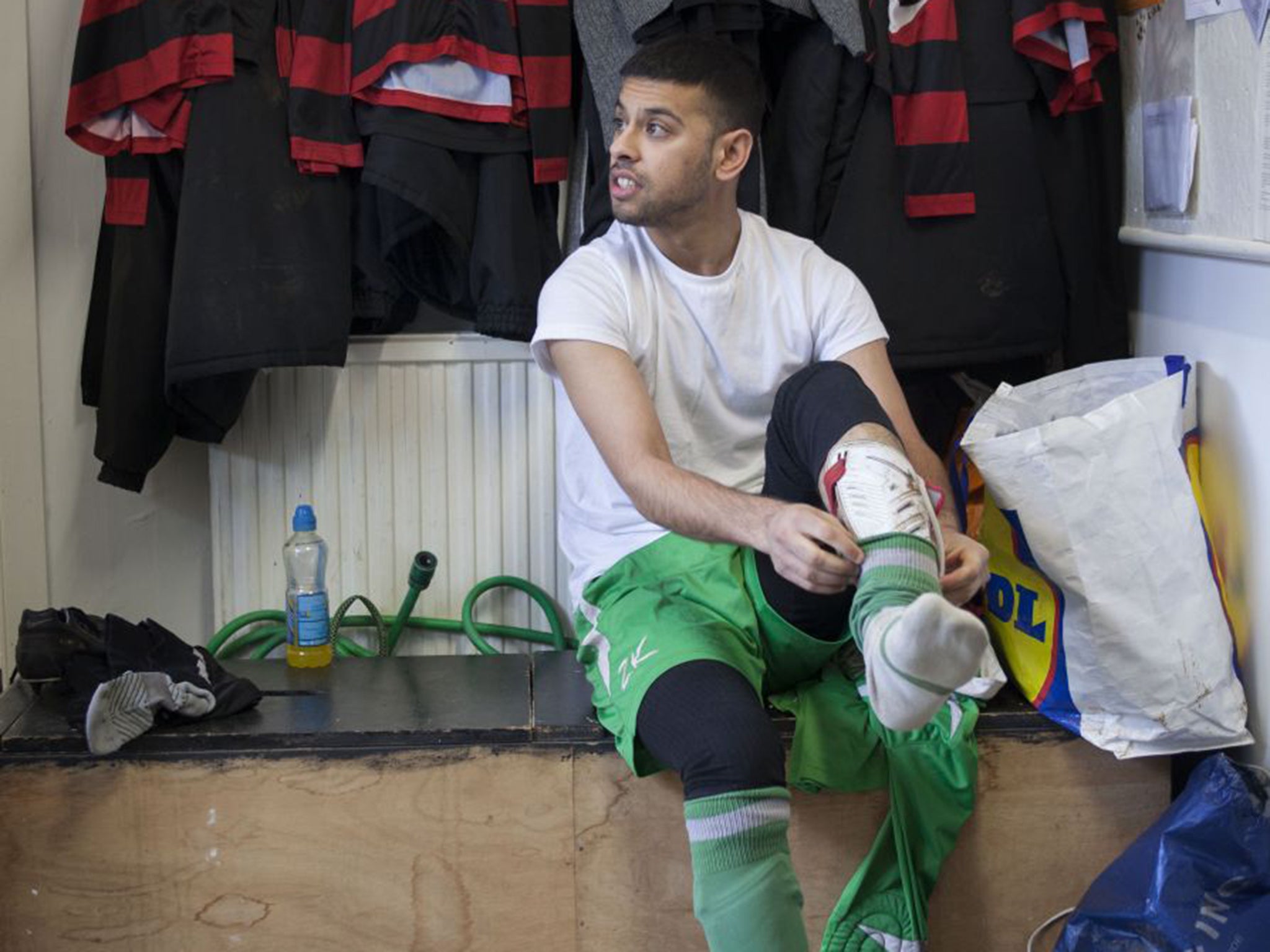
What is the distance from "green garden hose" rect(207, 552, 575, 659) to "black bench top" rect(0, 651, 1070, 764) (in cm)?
18

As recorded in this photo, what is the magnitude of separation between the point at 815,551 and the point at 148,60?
117 centimetres

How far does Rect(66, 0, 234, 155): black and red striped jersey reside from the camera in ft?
7.01

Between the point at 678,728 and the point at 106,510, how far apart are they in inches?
45.0

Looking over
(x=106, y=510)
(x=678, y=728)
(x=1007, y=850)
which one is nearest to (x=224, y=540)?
(x=106, y=510)

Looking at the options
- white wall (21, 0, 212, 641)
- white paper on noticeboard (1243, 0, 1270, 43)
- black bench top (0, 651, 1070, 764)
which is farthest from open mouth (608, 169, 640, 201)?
white wall (21, 0, 212, 641)

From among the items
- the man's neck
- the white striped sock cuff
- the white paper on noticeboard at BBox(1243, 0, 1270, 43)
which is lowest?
the white striped sock cuff

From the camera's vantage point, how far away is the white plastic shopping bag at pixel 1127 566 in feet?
6.15

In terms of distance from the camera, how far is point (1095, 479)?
188cm

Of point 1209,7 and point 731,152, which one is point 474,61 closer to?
point 731,152

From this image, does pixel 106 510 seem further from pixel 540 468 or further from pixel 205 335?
pixel 540 468

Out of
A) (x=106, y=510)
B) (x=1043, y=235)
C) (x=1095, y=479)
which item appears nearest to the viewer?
(x=1095, y=479)

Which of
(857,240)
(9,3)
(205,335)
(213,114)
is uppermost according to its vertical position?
(9,3)

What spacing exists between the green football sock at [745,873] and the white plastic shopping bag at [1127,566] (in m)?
0.48

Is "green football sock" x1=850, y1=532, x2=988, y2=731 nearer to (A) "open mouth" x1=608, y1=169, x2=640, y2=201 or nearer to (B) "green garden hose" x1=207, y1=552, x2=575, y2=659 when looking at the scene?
(A) "open mouth" x1=608, y1=169, x2=640, y2=201
